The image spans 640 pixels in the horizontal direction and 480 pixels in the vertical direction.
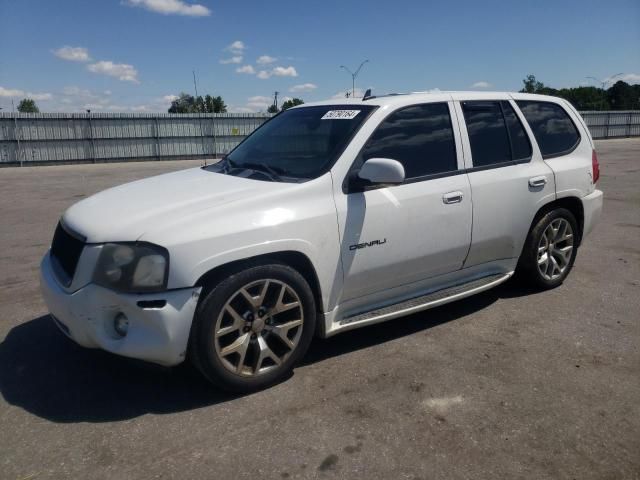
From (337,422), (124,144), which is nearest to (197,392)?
(337,422)

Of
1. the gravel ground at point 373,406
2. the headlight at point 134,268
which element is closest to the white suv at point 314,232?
the headlight at point 134,268

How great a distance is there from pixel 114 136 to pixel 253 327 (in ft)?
88.3

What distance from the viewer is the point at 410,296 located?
13.0ft

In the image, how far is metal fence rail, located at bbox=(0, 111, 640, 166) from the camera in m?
25.4

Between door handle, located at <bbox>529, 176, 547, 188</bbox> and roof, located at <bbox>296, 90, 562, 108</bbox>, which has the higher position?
roof, located at <bbox>296, 90, 562, 108</bbox>

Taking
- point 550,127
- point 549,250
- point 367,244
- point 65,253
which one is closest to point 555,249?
point 549,250

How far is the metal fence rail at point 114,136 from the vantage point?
2542 centimetres

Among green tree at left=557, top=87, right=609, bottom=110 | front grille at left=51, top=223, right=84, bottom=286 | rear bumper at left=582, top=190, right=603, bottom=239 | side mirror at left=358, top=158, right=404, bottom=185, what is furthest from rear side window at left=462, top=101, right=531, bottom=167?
green tree at left=557, top=87, right=609, bottom=110

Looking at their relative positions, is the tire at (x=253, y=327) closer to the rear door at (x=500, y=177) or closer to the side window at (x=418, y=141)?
the side window at (x=418, y=141)

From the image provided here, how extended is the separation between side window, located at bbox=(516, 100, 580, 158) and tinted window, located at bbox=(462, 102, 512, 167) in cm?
41

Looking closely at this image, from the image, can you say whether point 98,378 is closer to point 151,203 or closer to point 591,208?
point 151,203

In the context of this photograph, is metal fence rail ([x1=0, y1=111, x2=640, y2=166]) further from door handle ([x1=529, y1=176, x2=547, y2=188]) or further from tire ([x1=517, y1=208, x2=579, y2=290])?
door handle ([x1=529, y1=176, x2=547, y2=188])

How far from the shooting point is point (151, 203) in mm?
3330

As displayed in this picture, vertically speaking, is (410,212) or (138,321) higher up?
(410,212)
